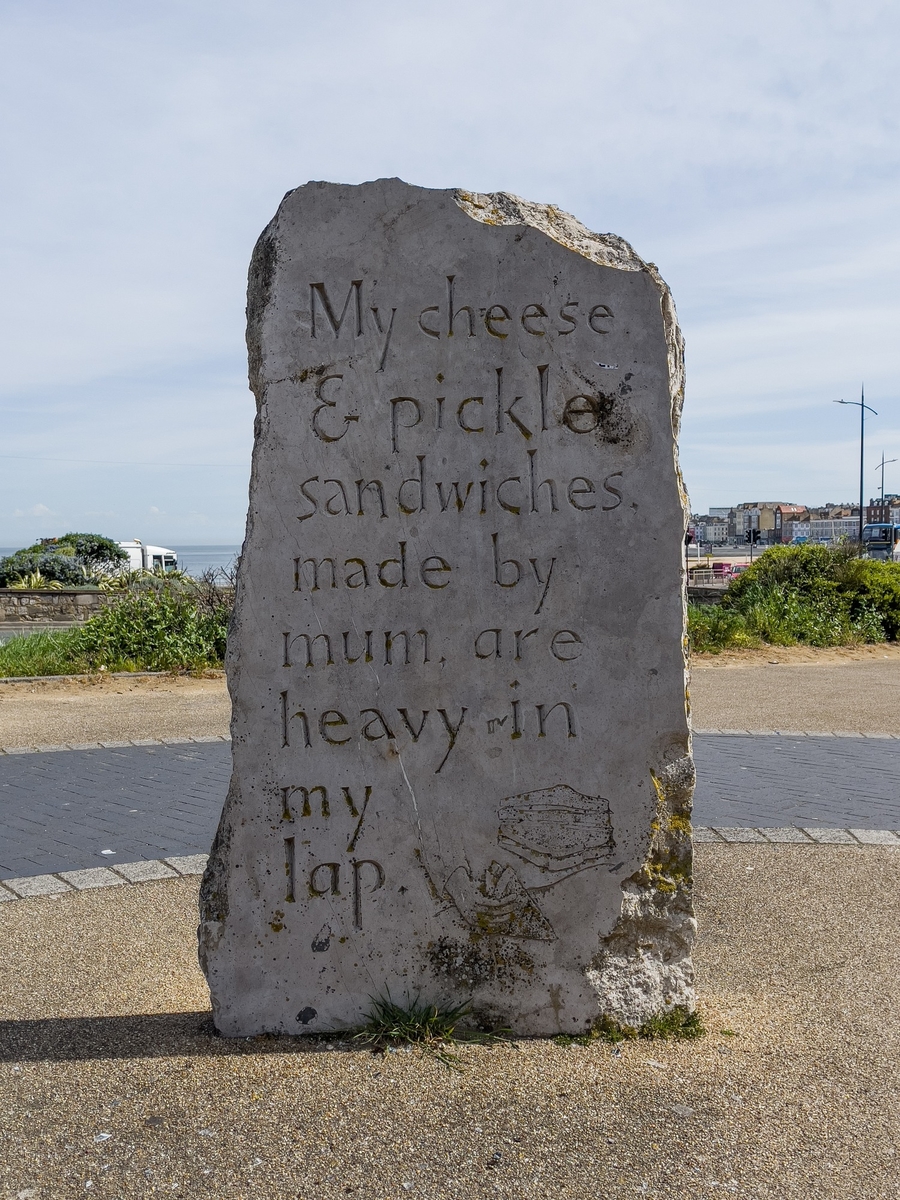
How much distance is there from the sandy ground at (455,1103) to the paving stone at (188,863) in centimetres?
107

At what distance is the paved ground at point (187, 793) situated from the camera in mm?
5184

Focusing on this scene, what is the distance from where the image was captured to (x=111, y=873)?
15.4ft

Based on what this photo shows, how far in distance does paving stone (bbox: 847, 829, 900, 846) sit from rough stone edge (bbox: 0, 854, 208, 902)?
3159 mm

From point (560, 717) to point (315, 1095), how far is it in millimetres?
1205

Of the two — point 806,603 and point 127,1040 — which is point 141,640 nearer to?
point 806,603

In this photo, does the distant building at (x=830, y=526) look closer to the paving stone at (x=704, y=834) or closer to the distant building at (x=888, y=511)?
the distant building at (x=888, y=511)

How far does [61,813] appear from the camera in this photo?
577 centimetres

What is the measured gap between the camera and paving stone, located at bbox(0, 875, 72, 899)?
446cm

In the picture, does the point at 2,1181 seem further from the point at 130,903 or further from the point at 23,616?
the point at 23,616

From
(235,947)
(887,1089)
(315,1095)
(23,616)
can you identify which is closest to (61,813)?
(235,947)

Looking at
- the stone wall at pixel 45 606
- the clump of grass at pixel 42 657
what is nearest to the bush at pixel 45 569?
the stone wall at pixel 45 606

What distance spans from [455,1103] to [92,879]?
2.55m

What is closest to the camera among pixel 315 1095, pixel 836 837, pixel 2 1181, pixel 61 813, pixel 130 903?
pixel 2 1181

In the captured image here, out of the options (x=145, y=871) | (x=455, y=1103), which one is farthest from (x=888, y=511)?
(x=455, y=1103)
